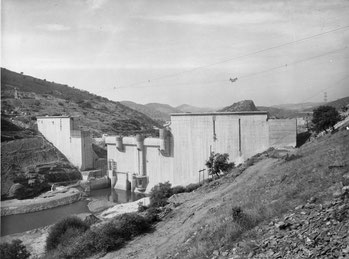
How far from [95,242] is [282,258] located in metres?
8.32

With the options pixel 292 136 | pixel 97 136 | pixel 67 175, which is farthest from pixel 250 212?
pixel 97 136

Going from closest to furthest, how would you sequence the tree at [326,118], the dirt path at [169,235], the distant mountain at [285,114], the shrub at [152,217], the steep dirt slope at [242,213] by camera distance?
the steep dirt slope at [242,213] < the dirt path at [169,235] < the shrub at [152,217] < the tree at [326,118] < the distant mountain at [285,114]

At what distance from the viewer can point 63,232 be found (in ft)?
52.4

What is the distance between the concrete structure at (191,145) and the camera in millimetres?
24609

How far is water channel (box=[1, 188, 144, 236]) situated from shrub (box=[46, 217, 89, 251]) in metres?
12.2

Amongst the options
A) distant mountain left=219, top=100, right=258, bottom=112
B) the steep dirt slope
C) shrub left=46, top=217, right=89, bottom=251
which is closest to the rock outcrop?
the steep dirt slope

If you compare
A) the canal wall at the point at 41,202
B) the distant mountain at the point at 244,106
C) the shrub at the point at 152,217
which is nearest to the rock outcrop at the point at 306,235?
the shrub at the point at 152,217

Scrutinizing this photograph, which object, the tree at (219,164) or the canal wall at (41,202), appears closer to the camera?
the tree at (219,164)

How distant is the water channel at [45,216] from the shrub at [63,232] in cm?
1223

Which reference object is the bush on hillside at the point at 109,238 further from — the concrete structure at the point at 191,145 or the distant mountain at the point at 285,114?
the distant mountain at the point at 285,114

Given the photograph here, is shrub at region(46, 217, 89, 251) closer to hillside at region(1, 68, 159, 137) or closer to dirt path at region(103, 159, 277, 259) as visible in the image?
dirt path at region(103, 159, 277, 259)

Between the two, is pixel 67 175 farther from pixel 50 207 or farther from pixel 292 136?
pixel 292 136

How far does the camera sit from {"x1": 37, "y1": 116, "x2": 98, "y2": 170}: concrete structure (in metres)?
42.7

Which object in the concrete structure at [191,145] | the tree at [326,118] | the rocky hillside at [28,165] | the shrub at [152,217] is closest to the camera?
the shrub at [152,217]
